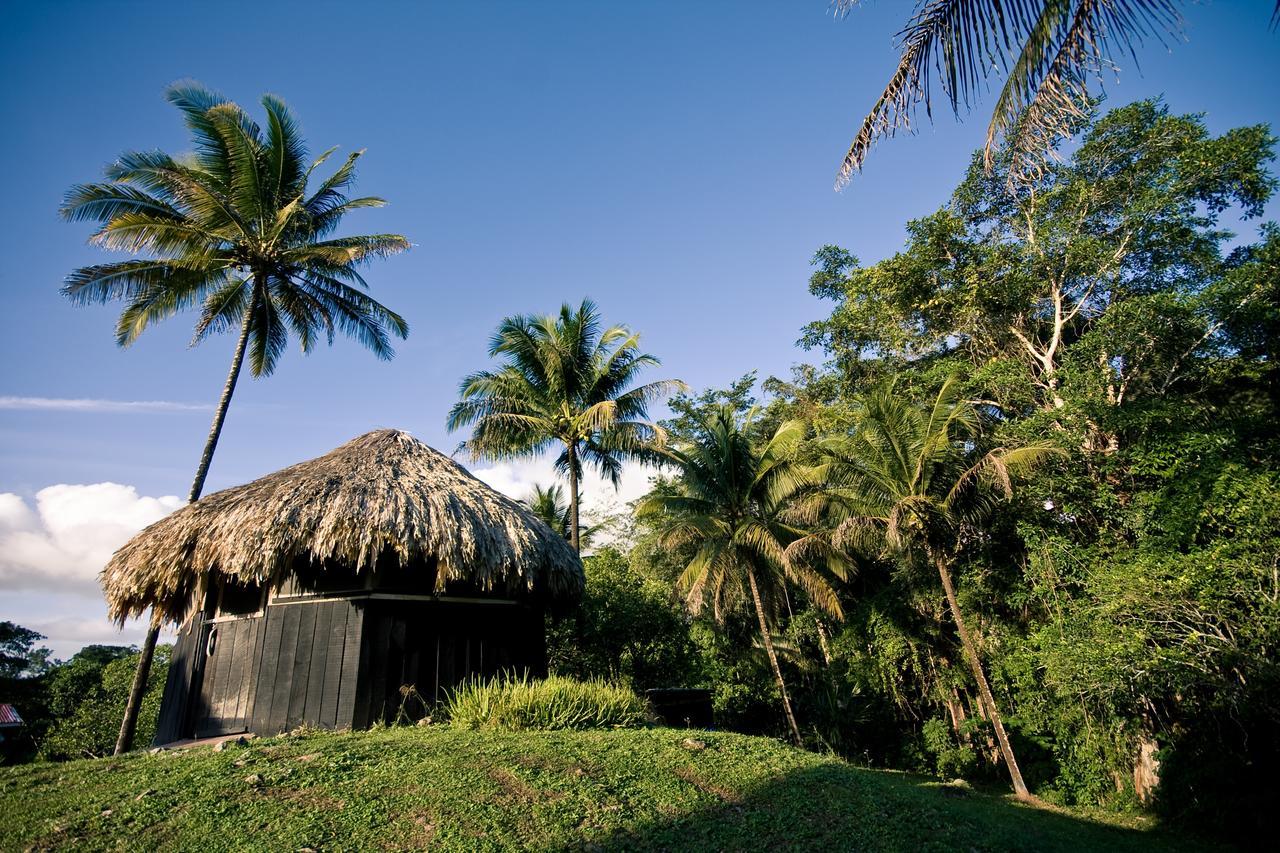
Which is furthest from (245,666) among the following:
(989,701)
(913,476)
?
(989,701)

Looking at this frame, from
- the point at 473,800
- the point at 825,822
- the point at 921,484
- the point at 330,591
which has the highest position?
the point at 921,484

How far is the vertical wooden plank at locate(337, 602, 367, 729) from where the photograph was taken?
856cm

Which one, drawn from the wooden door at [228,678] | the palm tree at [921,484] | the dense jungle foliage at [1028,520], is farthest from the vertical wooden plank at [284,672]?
the palm tree at [921,484]

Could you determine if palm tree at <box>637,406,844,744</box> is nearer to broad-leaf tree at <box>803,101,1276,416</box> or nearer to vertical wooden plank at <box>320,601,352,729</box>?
broad-leaf tree at <box>803,101,1276,416</box>

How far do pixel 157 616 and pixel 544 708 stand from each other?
23.2 feet

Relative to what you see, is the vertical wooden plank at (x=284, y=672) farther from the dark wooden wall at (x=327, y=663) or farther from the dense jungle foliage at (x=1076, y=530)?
the dense jungle foliage at (x=1076, y=530)

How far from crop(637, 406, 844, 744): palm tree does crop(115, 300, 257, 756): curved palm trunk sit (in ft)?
33.0

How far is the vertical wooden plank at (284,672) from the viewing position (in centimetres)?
882

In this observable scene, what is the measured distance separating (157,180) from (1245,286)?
20.5m

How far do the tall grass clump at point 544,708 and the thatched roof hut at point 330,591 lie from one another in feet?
3.86

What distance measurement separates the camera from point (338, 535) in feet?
28.5

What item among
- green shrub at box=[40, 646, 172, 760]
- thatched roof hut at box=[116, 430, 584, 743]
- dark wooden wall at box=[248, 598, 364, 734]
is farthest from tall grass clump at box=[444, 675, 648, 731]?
green shrub at box=[40, 646, 172, 760]

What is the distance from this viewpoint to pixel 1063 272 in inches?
571

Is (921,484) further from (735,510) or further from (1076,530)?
(735,510)
